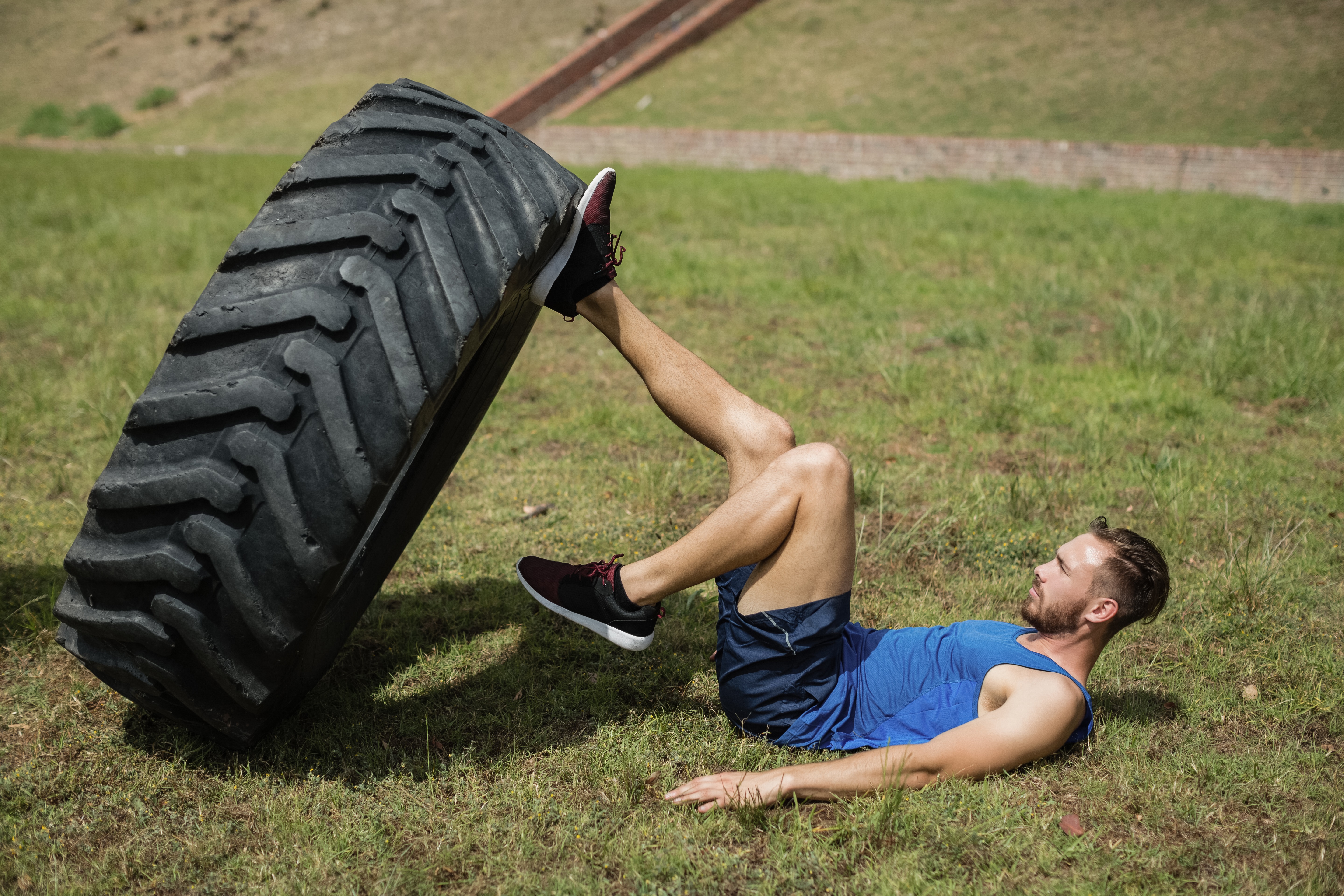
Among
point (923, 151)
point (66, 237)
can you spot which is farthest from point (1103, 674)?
point (923, 151)

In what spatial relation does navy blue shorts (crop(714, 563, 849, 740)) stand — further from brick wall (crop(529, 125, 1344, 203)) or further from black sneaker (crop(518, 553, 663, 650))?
brick wall (crop(529, 125, 1344, 203))

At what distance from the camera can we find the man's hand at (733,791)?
2504 mm

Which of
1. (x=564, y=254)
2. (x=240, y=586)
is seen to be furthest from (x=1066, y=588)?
(x=240, y=586)

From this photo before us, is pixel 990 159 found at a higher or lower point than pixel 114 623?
lower

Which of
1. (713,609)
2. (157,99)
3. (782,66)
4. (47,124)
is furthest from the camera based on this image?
(157,99)

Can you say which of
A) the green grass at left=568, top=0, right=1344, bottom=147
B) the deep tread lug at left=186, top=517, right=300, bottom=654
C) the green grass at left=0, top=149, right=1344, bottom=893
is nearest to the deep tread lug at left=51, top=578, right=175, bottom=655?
the deep tread lug at left=186, top=517, right=300, bottom=654

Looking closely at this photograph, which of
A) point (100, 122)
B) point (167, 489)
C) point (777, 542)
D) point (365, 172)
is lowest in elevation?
point (777, 542)

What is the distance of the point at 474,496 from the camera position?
179 inches

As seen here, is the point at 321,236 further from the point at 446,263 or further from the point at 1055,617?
the point at 1055,617

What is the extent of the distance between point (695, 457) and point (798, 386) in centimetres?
127

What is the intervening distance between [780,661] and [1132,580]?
1.03 meters

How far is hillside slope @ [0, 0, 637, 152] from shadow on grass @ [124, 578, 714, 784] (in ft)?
78.4

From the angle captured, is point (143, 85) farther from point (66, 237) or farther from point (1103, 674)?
point (1103, 674)

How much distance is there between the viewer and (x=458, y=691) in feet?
10.1
